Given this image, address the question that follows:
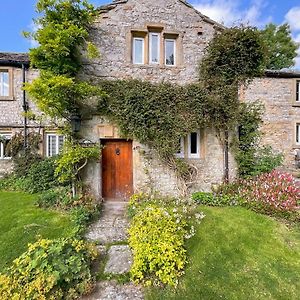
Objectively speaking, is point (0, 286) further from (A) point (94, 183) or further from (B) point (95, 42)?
(B) point (95, 42)

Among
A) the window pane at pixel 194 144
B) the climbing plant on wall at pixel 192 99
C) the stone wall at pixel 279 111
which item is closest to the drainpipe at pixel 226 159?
the climbing plant on wall at pixel 192 99

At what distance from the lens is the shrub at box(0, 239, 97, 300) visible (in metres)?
3.53

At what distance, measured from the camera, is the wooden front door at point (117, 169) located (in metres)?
8.28

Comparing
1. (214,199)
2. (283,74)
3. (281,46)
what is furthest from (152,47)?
(281,46)

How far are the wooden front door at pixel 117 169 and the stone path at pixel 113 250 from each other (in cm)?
46

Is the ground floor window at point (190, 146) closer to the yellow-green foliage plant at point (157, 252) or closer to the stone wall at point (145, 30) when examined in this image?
the stone wall at point (145, 30)

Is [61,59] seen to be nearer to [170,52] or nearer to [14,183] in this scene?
[170,52]

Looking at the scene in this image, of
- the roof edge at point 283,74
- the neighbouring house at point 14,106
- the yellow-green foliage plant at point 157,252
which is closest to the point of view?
the yellow-green foliage plant at point 157,252

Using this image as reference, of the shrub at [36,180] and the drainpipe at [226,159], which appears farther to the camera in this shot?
the shrub at [36,180]

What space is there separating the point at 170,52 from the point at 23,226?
794 centimetres

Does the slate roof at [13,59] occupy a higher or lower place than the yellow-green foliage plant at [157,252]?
higher

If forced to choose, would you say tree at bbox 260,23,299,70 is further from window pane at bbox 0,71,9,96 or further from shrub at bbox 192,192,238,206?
window pane at bbox 0,71,9,96

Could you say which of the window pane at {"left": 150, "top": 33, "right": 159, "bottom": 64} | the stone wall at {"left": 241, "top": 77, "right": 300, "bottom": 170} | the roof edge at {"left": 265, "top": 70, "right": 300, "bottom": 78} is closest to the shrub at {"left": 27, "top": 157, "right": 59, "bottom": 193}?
the window pane at {"left": 150, "top": 33, "right": 159, "bottom": 64}

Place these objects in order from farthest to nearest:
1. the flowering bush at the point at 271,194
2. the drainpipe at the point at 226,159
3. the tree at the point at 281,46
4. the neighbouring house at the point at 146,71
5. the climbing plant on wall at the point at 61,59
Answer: the tree at the point at 281,46 < the drainpipe at the point at 226,159 < the neighbouring house at the point at 146,71 < the flowering bush at the point at 271,194 < the climbing plant on wall at the point at 61,59
